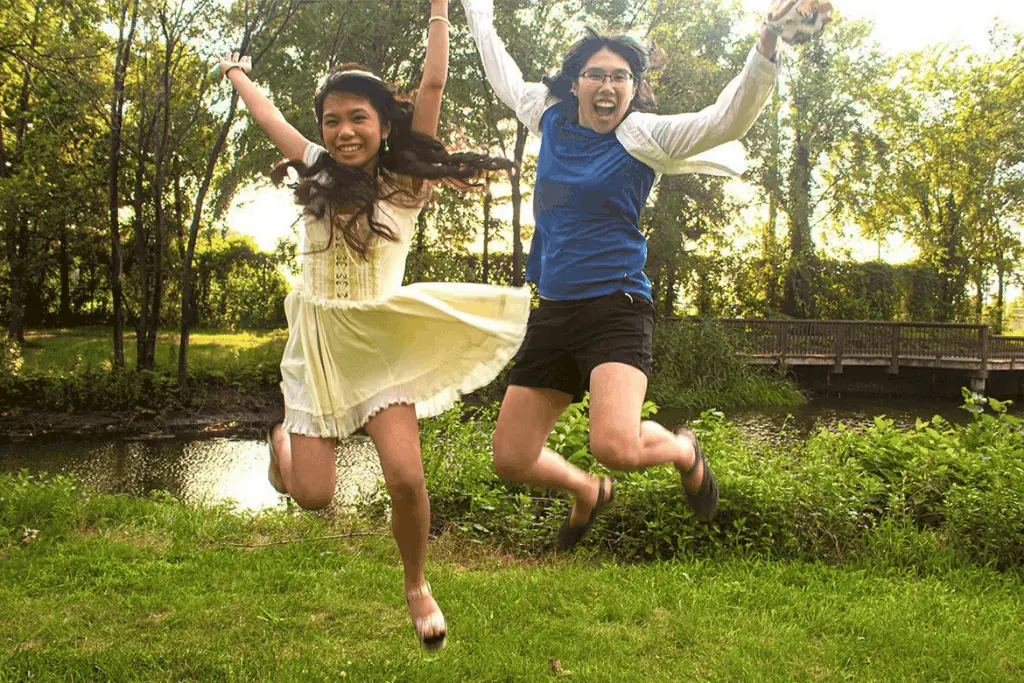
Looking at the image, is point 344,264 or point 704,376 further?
point 704,376

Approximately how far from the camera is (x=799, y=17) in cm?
214

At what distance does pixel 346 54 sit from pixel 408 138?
12416 mm

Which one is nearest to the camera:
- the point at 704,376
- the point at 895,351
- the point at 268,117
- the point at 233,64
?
the point at 268,117

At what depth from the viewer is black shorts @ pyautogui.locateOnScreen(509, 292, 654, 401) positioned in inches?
114

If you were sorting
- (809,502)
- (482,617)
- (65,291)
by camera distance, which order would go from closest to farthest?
(482,617), (809,502), (65,291)

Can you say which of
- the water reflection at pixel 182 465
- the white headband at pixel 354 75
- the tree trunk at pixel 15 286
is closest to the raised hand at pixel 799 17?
the white headband at pixel 354 75

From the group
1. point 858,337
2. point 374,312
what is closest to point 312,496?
point 374,312

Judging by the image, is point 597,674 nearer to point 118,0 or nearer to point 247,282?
point 118,0

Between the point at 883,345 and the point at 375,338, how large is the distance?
57.3 feet

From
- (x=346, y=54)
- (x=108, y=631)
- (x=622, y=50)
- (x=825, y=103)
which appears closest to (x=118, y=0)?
(x=346, y=54)

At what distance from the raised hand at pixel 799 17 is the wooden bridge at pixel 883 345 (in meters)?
15.7

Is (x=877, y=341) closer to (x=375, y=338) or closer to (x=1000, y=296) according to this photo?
(x=1000, y=296)

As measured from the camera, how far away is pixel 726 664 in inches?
139

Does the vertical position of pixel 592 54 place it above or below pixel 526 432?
above
